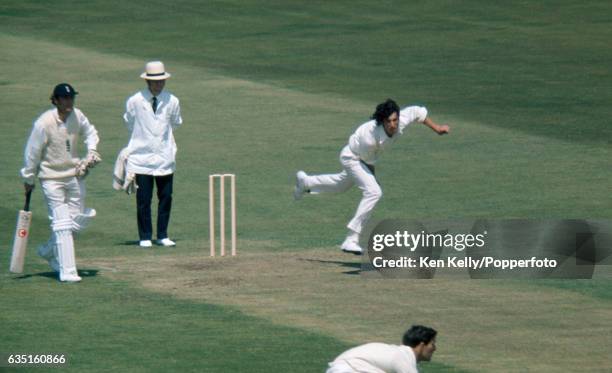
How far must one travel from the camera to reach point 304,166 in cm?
2436

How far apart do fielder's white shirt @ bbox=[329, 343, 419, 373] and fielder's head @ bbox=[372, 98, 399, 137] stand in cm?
658

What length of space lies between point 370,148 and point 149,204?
318cm

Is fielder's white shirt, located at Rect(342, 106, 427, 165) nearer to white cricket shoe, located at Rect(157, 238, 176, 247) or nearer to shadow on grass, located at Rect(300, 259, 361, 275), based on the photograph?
shadow on grass, located at Rect(300, 259, 361, 275)

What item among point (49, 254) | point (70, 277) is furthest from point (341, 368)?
point (49, 254)

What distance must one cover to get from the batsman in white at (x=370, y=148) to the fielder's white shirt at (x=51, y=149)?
3122 millimetres

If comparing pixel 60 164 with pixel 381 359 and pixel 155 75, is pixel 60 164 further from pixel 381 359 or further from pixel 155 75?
pixel 381 359

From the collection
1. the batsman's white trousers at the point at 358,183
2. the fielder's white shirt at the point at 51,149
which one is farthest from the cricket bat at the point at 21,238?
the batsman's white trousers at the point at 358,183

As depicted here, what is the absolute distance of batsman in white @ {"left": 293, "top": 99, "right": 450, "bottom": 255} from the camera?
1758cm

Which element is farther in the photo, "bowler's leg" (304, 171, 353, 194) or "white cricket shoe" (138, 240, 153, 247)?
"white cricket shoe" (138, 240, 153, 247)

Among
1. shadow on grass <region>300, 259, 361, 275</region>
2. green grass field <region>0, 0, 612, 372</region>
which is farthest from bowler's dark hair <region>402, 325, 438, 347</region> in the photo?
shadow on grass <region>300, 259, 361, 275</region>

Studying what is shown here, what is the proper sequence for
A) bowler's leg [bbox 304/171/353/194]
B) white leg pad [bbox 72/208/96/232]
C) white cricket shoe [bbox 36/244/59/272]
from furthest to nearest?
bowler's leg [bbox 304/171/353/194] → white cricket shoe [bbox 36/244/59/272] → white leg pad [bbox 72/208/96/232]

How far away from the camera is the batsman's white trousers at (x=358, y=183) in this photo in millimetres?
17844

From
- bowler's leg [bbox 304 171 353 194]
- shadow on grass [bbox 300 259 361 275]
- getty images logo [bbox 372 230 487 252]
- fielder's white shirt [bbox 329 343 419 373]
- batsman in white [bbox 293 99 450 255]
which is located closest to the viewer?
fielder's white shirt [bbox 329 343 419 373]

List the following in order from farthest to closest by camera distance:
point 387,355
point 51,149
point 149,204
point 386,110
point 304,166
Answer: point 304,166, point 149,204, point 386,110, point 51,149, point 387,355
